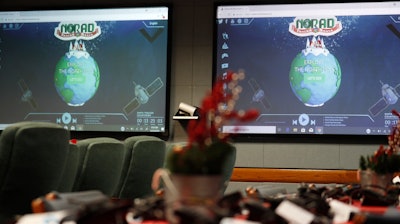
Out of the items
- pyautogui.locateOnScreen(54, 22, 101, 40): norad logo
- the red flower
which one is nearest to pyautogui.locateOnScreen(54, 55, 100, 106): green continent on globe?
pyautogui.locateOnScreen(54, 22, 101, 40): norad logo

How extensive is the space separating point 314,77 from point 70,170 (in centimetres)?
337

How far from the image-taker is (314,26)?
5898 millimetres

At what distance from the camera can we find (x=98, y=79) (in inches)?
245

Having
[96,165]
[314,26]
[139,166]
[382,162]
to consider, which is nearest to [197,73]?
[314,26]

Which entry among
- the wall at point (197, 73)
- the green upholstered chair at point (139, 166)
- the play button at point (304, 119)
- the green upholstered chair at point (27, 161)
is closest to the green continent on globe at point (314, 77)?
the play button at point (304, 119)

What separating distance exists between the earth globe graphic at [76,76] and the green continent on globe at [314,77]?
2.07 metres

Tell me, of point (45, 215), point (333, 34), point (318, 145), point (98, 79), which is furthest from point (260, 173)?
point (45, 215)

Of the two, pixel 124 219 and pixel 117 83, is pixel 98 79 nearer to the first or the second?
pixel 117 83

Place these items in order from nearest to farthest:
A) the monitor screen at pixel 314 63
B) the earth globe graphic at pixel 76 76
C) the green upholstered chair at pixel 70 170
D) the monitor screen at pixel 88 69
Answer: the green upholstered chair at pixel 70 170, the monitor screen at pixel 314 63, the monitor screen at pixel 88 69, the earth globe graphic at pixel 76 76

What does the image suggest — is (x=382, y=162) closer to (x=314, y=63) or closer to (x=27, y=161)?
(x=27, y=161)

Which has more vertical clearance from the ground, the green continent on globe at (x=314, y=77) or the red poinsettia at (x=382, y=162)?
the green continent on globe at (x=314, y=77)

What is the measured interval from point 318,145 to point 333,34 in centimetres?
111

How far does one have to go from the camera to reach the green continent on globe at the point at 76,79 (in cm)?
623

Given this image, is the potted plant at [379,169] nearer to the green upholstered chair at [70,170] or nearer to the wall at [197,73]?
the green upholstered chair at [70,170]
